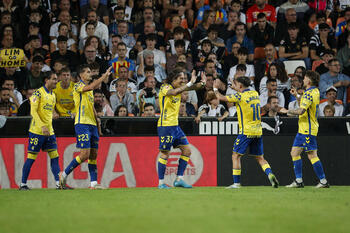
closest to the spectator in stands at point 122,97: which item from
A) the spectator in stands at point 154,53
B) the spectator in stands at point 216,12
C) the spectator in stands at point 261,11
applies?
the spectator in stands at point 154,53

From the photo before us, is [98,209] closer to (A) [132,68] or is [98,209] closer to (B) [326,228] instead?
(B) [326,228]

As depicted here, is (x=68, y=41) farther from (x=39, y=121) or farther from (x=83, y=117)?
(x=83, y=117)

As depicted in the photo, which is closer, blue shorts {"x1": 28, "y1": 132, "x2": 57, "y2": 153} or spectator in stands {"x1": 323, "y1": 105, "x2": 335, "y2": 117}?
blue shorts {"x1": 28, "y1": 132, "x2": 57, "y2": 153}

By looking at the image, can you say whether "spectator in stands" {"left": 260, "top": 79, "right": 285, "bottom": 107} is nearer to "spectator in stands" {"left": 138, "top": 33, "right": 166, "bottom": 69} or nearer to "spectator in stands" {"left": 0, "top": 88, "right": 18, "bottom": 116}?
"spectator in stands" {"left": 138, "top": 33, "right": 166, "bottom": 69}

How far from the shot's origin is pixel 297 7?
17156 millimetres

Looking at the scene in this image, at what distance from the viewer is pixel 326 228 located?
572cm

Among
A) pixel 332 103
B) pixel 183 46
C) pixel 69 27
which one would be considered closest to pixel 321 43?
pixel 332 103

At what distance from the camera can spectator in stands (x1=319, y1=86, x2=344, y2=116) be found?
13812mm

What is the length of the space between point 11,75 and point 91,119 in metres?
5.06

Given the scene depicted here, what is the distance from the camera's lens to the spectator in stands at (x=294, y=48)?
15.8 metres

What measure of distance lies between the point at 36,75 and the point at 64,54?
3.39ft

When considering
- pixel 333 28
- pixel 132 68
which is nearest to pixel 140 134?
pixel 132 68

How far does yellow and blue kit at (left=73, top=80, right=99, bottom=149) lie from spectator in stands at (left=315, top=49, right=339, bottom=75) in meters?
7.14

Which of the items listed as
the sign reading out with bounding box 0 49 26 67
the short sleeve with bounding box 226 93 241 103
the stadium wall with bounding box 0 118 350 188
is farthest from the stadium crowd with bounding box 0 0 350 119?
the short sleeve with bounding box 226 93 241 103
